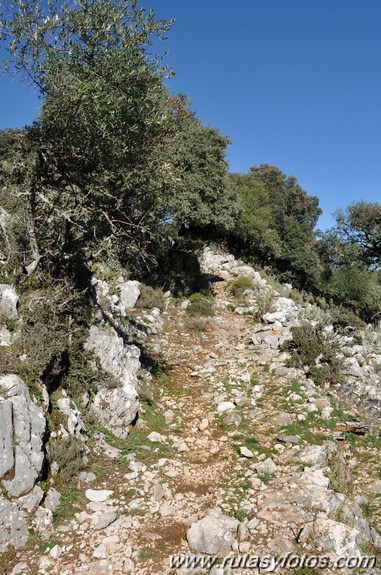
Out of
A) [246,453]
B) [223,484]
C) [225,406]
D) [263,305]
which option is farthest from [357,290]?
[223,484]

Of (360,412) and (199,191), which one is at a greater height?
(199,191)

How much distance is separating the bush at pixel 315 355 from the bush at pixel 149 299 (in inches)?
269

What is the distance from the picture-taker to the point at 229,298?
2198 centimetres

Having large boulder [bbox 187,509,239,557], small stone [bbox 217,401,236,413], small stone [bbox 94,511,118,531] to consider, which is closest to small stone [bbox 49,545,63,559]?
small stone [bbox 94,511,118,531]

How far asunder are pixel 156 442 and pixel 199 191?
46.9 feet

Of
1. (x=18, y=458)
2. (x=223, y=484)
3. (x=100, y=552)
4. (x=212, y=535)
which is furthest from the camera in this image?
(x=223, y=484)

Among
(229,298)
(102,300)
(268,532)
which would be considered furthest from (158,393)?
(229,298)

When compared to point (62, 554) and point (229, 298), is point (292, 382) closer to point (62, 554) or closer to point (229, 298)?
point (62, 554)

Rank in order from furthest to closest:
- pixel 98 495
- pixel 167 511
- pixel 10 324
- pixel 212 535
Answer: pixel 10 324 < pixel 98 495 < pixel 167 511 < pixel 212 535

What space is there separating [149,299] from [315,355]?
837 cm

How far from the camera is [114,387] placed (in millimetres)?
9359

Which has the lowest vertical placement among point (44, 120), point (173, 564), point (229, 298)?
point (173, 564)

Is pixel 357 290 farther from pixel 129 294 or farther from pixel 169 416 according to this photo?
pixel 169 416

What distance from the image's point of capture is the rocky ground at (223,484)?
5.63m
